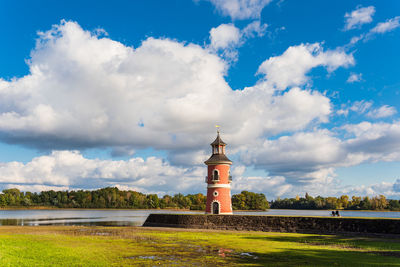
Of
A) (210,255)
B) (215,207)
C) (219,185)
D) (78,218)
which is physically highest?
(219,185)

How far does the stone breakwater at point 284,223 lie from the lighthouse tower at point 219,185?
3.15 meters

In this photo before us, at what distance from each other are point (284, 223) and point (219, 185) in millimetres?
10465

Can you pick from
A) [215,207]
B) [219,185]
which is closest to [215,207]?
[215,207]

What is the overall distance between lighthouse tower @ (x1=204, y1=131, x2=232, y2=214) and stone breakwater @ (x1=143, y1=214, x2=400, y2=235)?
315 cm

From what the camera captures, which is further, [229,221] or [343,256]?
[229,221]

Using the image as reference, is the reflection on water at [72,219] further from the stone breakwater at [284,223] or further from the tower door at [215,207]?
the tower door at [215,207]

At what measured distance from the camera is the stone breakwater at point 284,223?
27.8 meters

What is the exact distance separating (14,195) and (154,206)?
67.9 metres

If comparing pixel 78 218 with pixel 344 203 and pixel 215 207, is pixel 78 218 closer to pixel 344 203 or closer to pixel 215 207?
pixel 215 207

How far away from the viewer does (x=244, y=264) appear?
15.8 m

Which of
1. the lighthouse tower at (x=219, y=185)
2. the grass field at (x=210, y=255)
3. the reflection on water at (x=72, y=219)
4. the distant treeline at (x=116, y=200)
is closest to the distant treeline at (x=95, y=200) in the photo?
the distant treeline at (x=116, y=200)

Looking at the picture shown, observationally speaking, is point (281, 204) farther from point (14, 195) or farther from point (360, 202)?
point (14, 195)

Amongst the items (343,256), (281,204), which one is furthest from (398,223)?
(281,204)

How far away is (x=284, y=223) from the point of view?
33.4 m
